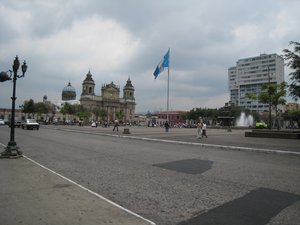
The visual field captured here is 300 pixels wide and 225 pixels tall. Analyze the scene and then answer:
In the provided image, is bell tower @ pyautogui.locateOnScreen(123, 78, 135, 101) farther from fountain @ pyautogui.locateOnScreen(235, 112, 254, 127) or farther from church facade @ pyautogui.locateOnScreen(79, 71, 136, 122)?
fountain @ pyautogui.locateOnScreen(235, 112, 254, 127)

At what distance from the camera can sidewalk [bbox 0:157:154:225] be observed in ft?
15.5

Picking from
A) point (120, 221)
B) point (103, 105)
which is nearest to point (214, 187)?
point (120, 221)

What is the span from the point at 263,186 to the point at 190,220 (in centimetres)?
323

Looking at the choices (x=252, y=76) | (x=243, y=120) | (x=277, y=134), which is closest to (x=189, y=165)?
(x=277, y=134)

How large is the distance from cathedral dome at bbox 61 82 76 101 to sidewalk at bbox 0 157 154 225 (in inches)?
5663

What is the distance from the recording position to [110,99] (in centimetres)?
14650

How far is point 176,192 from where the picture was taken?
654 centimetres

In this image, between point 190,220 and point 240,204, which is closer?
point 190,220

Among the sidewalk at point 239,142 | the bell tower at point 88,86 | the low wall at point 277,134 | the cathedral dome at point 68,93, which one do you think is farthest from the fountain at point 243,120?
the cathedral dome at point 68,93

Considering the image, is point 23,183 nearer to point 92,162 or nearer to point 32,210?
point 32,210

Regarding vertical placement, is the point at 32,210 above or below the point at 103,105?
below

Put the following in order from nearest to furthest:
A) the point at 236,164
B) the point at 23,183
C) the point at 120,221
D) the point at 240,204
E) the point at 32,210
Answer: the point at 120,221 < the point at 32,210 < the point at 240,204 < the point at 23,183 < the point at 236,164

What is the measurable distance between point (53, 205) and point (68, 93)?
14683cm

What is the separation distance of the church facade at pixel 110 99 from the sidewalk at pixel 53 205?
413 ft
